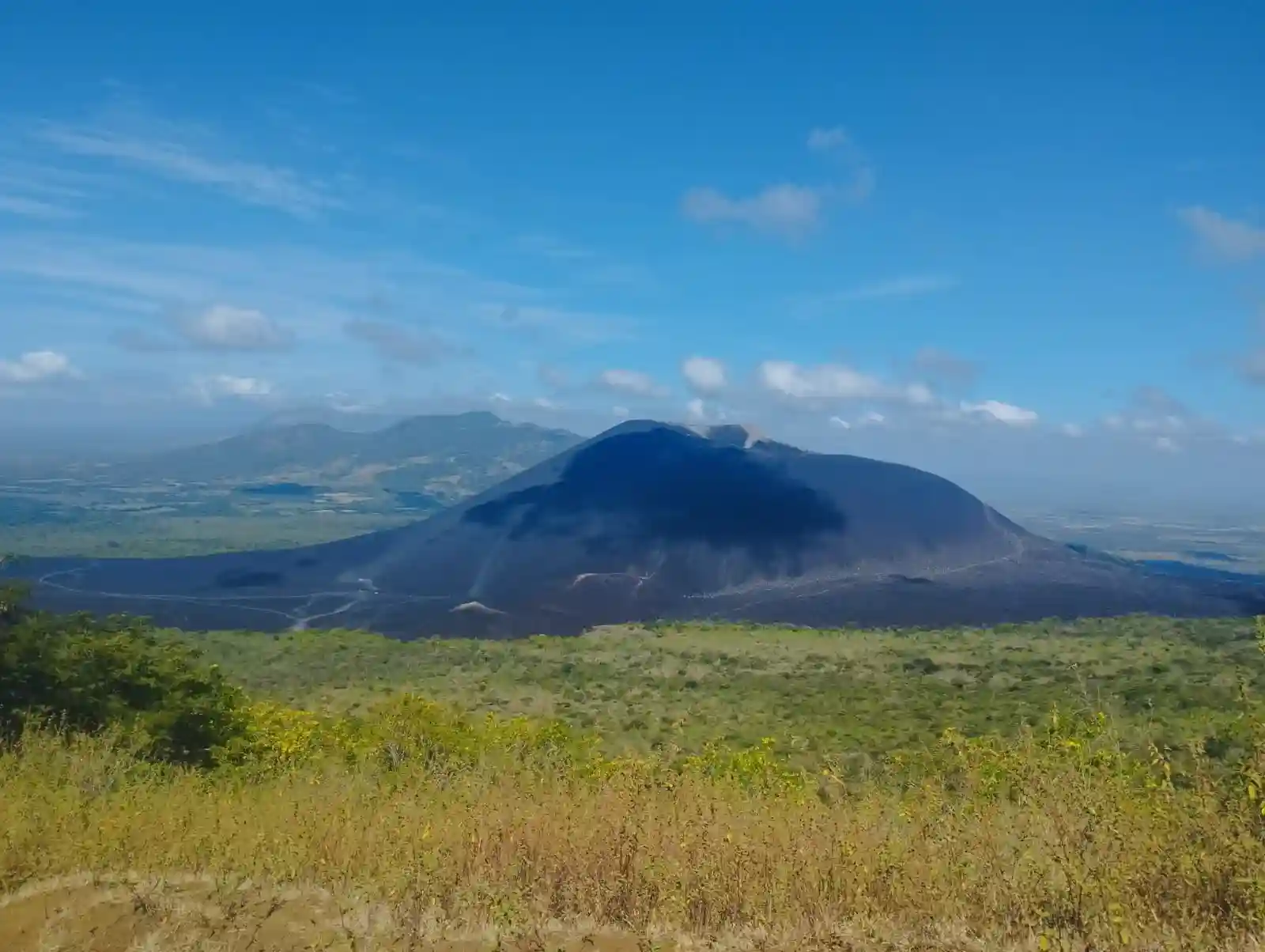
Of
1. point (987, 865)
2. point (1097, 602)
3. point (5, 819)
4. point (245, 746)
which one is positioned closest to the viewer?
point (987, 865)

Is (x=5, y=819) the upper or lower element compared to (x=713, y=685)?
upper

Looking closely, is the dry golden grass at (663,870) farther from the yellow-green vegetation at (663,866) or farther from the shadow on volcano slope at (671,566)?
the shadow on volcano slope at (671,566)

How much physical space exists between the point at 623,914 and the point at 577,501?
5483 cm

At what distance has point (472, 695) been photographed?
22438 millimetres

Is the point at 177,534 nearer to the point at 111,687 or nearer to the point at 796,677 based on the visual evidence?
the point at 796,677

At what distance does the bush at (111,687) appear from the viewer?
1114 centimetres

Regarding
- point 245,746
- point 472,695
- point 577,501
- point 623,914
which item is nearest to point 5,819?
point 623,914

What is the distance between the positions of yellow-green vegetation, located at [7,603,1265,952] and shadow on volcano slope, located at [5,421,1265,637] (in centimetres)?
3288

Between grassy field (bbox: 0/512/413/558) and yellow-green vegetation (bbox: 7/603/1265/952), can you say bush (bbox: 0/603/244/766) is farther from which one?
grassy field (bbox: 0/512/413/558)

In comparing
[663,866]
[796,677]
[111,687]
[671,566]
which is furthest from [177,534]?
[663,866]

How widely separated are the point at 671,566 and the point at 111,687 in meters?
37.8

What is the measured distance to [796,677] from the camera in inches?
990

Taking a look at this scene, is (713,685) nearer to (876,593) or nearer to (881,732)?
(881,732)

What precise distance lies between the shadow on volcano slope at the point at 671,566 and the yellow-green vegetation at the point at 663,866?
32882mm
